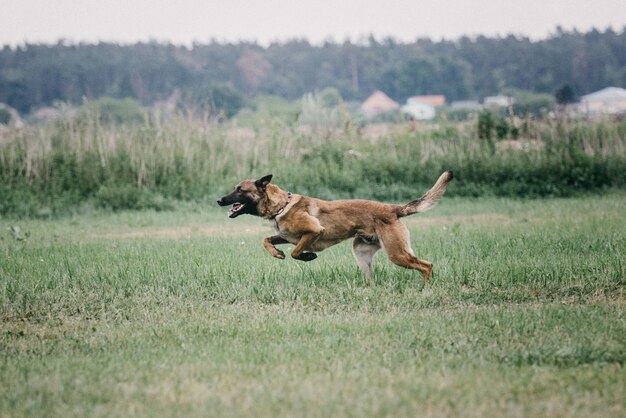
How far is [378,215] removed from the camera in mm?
8336

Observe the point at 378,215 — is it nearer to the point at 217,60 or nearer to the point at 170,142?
the point at 170,142

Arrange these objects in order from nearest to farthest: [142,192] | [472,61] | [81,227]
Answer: [81,227], [142,192], [472,61]

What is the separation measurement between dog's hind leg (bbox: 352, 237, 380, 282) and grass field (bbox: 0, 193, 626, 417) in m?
0.17

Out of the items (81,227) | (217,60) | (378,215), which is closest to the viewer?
(378,215)

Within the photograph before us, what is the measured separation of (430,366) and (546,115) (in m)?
17.9

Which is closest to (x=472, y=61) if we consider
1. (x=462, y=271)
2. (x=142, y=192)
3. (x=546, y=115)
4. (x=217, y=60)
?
(x=217, y=60)

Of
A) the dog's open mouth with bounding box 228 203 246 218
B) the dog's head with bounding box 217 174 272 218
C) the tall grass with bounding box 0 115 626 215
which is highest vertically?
the dog's head with bounding box 217 174 272 218

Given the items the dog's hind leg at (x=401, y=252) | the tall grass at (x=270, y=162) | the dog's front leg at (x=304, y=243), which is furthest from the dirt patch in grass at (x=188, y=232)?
the dog's hind leg at (x=401, y=252)

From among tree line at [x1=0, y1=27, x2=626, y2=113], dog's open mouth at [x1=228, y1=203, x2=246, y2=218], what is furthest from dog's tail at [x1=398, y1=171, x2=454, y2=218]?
tree line at [x1=0, y1=27, x2=626, y2=113]

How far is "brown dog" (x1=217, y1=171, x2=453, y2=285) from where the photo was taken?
27.0 ft

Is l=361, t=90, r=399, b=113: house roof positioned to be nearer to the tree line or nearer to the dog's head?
the tree line

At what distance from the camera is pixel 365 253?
8555 mm

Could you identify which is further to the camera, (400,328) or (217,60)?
(217,60)

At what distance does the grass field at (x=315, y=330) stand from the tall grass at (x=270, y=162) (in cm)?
645
